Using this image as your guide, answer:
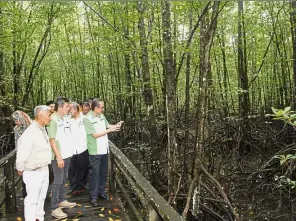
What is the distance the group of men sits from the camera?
4.00 meters

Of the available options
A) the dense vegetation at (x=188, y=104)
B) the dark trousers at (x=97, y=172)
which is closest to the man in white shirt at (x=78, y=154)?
the dark trousers at (x=97, y=172)

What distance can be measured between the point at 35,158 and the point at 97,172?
145 centimetres

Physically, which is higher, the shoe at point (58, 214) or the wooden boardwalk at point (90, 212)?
the shoe at point (58, 214)

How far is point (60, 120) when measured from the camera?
509cm

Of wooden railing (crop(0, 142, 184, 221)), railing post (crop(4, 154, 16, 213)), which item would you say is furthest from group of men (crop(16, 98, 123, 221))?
railing post (crop(4, 154, 16, 213))

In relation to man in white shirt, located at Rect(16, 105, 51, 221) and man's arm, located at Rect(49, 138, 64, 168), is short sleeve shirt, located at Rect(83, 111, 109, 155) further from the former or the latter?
man in white shirt, located at Rect(16, 105, 51, 221)

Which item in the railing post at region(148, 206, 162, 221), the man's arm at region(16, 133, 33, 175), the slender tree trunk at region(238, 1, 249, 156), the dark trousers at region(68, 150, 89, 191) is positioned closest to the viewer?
the railing post at region(148, 206, 162, 221)

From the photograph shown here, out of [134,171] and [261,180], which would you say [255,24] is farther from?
[134,171]

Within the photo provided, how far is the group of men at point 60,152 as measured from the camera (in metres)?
4.00

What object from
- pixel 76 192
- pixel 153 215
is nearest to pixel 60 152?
pixel 76 192

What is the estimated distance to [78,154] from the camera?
6148mm

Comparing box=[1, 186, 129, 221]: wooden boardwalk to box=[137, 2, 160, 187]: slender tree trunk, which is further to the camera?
box=[137, 2, 160, 187]: slender tree trunk

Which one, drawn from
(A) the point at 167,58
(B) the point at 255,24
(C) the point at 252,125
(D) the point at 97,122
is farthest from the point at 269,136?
(D) the point at 97,122

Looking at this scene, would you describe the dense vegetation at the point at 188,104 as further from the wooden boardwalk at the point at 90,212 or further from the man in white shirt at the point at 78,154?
the man in white shirt at the point at 78,154
